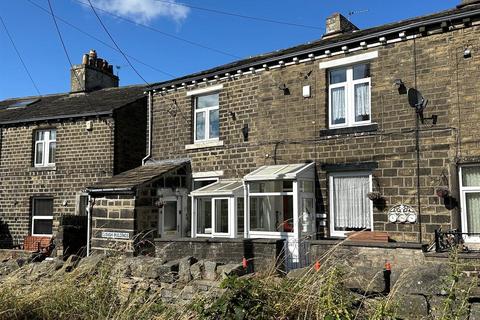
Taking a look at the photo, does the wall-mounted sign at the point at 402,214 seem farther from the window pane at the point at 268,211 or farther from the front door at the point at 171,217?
the front door at the point at 171,217

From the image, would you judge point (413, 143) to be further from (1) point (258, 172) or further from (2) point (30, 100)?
(2) point (30, 100)

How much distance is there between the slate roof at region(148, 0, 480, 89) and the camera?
10898mm

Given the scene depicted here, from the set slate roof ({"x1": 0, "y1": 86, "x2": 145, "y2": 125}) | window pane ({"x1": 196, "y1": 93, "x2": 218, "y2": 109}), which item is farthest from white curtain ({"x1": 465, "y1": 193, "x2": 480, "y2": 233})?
slate roof ({"x1": 0, "y1": 86, "x2": 145, "y2": 125})

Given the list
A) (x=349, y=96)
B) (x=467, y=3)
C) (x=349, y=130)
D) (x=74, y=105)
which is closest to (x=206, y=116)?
(x=349, y=96)

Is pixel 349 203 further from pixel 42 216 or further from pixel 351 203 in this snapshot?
pixel 42 216

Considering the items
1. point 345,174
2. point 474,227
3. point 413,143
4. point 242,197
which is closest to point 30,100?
point 242,197

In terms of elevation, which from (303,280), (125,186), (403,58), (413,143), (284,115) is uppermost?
(403,58)

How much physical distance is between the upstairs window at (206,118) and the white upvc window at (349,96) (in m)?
4.18

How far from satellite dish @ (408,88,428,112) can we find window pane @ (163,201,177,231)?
8065 millimetres

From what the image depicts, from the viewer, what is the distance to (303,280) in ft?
16.5

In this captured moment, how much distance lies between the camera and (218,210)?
14289mm

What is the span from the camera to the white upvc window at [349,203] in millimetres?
11992

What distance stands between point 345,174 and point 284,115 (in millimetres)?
2549

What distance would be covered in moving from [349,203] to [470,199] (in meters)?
2.88
